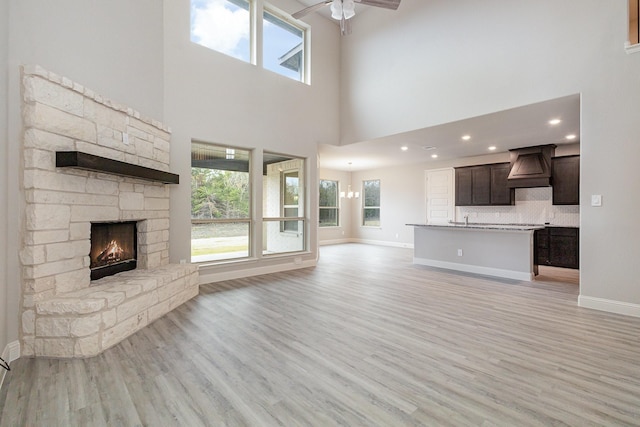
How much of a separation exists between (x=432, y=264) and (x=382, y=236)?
4.09m

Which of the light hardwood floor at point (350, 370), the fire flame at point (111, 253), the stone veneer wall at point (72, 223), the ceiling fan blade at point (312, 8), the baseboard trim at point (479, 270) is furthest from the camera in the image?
the baseboard trim at point (479, 270)

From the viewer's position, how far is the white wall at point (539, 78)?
351cm

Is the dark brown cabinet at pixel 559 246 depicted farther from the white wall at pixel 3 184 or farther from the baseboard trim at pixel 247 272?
the white wall at pixel 3 184

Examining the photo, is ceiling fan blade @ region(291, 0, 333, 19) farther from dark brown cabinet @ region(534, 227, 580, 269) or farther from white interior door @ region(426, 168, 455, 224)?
white interior door @ region(426, 168, 455, 224)

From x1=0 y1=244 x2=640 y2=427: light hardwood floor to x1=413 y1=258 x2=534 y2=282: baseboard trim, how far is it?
57.3 inches

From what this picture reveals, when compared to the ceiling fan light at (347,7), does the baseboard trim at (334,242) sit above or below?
below

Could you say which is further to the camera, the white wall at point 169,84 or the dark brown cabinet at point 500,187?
the dark brown cabinet at point 500,187

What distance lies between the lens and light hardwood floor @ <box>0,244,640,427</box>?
5.73 ft

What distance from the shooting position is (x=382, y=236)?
10656 mm

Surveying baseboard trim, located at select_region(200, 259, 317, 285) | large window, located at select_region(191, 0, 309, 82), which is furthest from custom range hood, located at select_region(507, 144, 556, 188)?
large window, located at select_region(191, 0, 309, 82)

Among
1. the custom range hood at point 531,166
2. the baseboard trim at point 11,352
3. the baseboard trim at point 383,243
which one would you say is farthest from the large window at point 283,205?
the custom range hood at point 531,166

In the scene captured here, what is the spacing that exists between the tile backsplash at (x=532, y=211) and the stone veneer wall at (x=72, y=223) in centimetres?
785

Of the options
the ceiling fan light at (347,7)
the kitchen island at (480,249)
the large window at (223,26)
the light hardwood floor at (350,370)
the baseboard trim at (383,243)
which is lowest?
the light hardwood floor at (350,370)

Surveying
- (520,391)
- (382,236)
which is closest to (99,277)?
(520,391)
